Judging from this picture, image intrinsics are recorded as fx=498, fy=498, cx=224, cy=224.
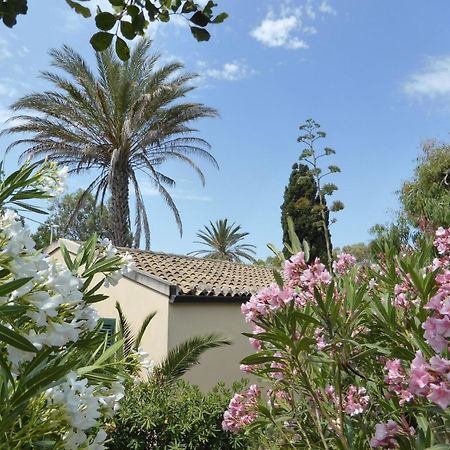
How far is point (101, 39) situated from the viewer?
1.69 meters

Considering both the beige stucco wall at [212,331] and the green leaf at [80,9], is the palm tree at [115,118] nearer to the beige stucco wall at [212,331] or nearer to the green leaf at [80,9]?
the beige stucco wall at [212,331]

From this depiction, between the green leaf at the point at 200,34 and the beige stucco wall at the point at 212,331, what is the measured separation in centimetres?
866

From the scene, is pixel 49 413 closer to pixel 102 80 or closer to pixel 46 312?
pixel 46 312

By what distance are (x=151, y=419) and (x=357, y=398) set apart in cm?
415

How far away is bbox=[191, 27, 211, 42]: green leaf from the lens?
1.82 meters

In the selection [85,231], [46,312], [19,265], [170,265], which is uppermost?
[85,231]

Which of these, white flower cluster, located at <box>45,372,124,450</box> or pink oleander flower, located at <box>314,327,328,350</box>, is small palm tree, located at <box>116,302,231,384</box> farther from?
white flower cluster, located at <box>45,372,124,450</box>

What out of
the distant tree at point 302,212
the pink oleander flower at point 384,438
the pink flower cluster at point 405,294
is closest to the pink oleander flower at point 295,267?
the pink flower cluster at point 405,294

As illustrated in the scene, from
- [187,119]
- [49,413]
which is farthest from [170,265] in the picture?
[49,413]

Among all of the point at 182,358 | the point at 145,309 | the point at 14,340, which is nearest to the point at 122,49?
the point at 14,340

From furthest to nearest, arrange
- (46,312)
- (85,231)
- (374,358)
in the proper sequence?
(85,231) → (374,358) → (46,312)

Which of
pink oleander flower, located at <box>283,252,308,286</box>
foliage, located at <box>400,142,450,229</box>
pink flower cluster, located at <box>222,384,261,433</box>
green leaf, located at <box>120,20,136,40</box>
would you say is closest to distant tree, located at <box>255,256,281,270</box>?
pink oleander flower, located at <box>283,252,308,286</box>

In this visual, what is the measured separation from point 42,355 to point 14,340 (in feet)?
0.92

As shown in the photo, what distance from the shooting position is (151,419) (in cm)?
663
